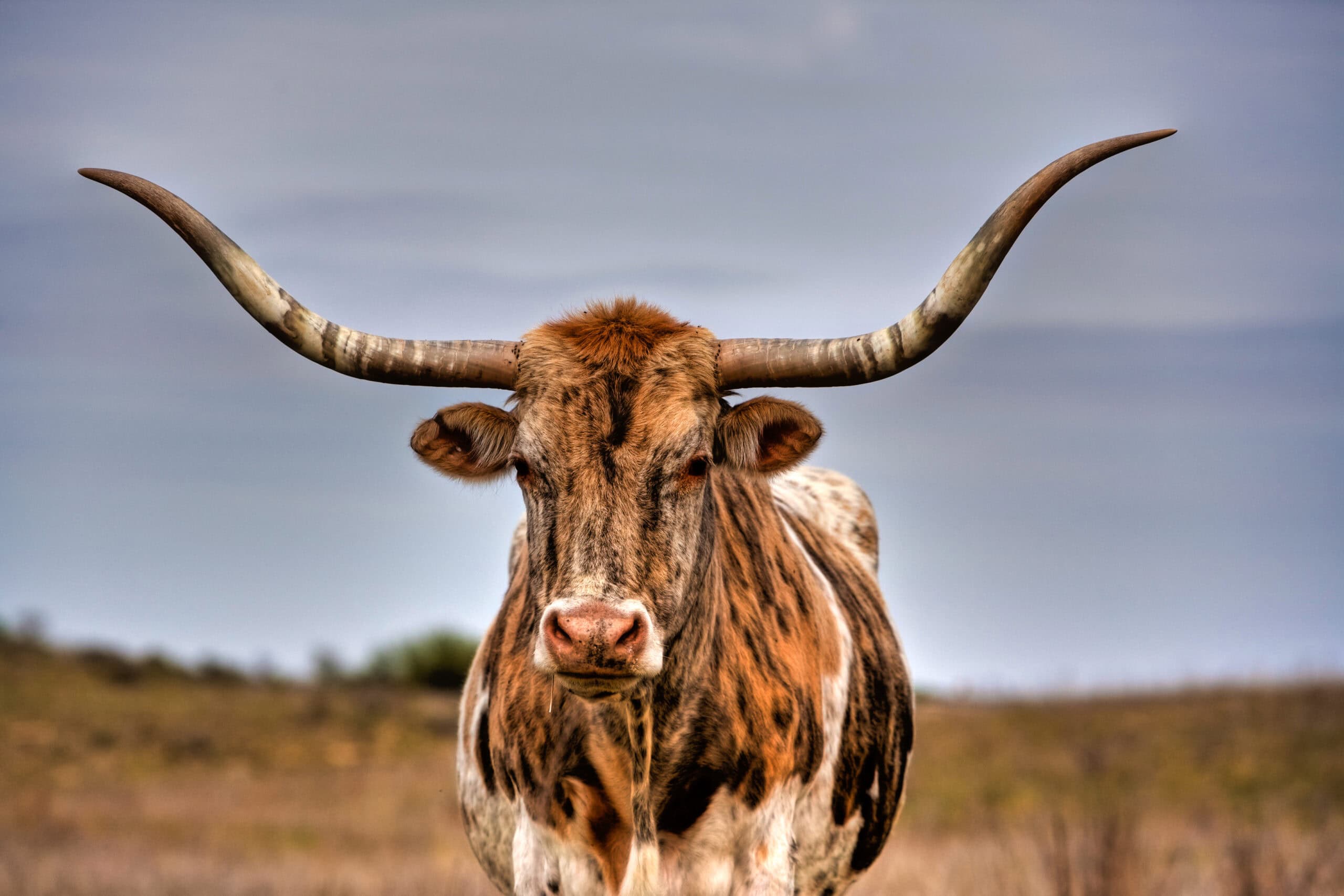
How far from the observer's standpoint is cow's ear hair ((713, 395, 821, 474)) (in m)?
5.08

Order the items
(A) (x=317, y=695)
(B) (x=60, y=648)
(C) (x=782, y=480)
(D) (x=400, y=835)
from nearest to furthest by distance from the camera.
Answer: (C) (x=782, y=480)
(D) (x=400, y=835)
(A) (x=317, y=695)
(B) (x=60, y=648)

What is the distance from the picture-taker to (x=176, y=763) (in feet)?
78.8

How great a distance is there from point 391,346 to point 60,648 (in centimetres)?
3055

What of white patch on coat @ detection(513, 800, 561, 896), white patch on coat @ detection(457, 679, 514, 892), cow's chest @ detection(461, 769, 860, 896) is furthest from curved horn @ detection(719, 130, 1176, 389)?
white patch on coat @ detection(457, 679, 514, 892)

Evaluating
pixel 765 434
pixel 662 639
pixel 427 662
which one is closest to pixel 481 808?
pixel 662 639

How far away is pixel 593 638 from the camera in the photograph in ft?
13.7

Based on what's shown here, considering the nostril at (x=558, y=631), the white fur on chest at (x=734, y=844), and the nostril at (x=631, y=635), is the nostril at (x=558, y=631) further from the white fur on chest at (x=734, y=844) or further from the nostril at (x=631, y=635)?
the white fur on chest at (x=734, y=844)

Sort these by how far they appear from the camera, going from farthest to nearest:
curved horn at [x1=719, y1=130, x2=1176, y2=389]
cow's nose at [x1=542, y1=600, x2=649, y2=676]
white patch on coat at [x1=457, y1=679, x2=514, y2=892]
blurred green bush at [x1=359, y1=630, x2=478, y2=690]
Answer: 1. blurred green bush at [x1=359, y1=630, x2=478, y2=690]
2. white patch on coat at [x1=457, y1=679, x2=514, y2=892]
3. curved horn at [x1=719, y1=130, x2=1176, y2=389]
4. cow's nose at [x1=542, y1=600, x2=649, y2=676]

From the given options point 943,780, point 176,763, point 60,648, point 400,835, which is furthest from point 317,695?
point 943,780

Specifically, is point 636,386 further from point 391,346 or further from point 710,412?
point 391,346

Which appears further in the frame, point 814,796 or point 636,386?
point 814,796

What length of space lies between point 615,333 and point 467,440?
2.41ft

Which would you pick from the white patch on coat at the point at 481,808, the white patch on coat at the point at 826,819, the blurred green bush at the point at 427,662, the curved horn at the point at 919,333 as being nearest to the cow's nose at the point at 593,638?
the curved horn at the point at 919,333

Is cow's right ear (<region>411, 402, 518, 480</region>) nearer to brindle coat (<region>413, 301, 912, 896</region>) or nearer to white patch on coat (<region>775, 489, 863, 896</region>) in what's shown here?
brindle coat (<region>413, 301, 912, 896</region>)
